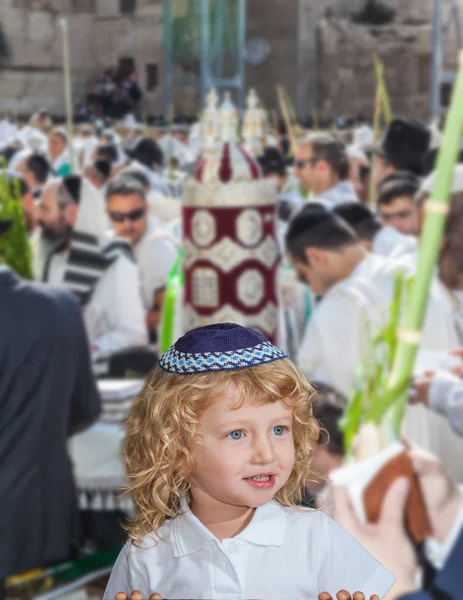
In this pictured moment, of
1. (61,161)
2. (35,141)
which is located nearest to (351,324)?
(61,161)

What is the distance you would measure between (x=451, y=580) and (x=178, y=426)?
606 mm

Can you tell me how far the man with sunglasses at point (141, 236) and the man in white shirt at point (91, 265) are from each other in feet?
0.61

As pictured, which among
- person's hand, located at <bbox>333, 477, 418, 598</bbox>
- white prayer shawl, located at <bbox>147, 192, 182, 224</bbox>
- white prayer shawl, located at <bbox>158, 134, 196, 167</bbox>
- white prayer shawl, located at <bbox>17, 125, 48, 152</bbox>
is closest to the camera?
person's hand, located at <bbox>333, 477, 418, 598</bbox>

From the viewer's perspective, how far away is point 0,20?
→ 16266mm

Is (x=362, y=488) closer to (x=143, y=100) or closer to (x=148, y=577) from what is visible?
(x=148, y=577)

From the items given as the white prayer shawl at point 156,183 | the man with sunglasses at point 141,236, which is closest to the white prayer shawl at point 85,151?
the white prayer shawl at point 156,183

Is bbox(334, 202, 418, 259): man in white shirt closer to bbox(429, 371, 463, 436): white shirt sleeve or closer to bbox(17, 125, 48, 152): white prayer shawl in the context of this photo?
bbox(429, 371, 463, 436): white shirt sleeve

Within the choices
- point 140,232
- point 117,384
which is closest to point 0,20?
point 140,232

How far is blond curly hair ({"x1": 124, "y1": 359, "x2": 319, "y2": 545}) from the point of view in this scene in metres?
0.76

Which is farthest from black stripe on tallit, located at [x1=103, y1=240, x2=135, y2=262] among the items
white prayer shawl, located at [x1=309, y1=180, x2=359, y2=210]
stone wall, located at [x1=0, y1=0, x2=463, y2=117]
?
stone wall, located at [x1=0, y1=0, x2=463, y2=117]

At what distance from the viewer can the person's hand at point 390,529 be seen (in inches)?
71.9

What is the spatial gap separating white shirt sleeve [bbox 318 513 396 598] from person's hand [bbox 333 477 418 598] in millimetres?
1073

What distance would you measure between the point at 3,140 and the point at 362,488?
8.01 meters

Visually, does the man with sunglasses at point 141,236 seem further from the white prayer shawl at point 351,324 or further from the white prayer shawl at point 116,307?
the white prayer shawl at point 351,324
